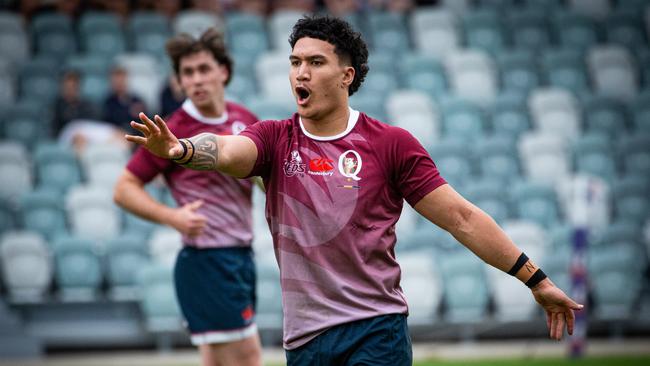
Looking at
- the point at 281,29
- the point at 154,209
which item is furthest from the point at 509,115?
the point at 154,209

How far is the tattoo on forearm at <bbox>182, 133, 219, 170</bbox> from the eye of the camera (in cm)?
392

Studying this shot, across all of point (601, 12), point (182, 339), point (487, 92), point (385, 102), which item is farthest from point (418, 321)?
point (601, 12)

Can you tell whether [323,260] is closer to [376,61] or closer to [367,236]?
[367,236]

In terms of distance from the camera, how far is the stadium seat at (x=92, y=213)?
11.9 meters

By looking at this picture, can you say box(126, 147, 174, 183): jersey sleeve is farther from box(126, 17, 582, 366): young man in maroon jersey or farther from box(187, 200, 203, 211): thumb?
box(126, 17, 582, 366): young man in maroon jersey

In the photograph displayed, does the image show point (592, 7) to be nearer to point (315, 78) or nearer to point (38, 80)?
point (38, 80)

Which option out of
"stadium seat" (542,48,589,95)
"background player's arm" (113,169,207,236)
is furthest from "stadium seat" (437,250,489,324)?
"background player's arm" (113,169,207,236)

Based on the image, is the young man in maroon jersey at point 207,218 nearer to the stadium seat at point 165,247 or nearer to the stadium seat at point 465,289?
the stadium seat at point 165,247

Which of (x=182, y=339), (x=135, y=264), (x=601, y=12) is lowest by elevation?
(x=182, y=339)

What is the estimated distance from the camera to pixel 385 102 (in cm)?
1404

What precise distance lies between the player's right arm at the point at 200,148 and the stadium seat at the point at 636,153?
10.5 m

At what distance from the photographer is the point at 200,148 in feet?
12.9

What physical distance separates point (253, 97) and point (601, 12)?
7119 millimetres

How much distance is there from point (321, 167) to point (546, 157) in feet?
32.0
